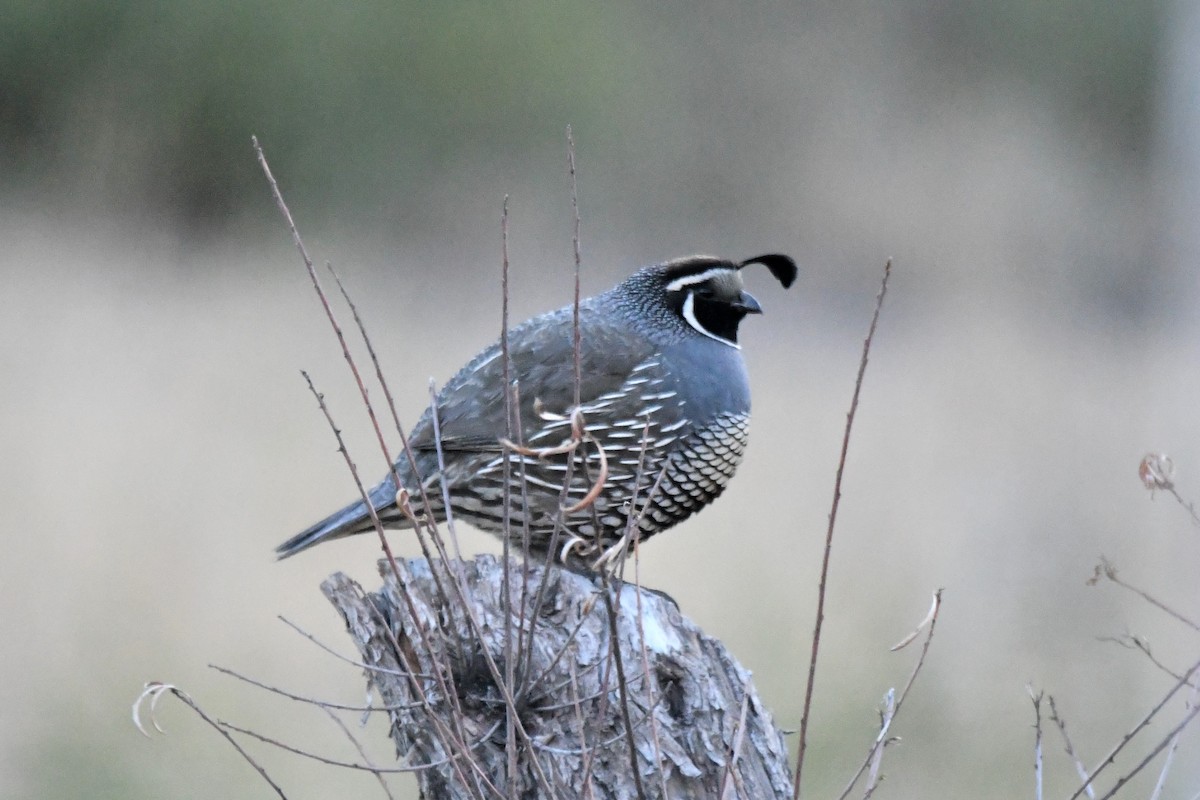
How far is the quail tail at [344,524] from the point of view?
3.70 m

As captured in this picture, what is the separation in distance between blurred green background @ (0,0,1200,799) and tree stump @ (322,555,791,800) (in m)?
2.28

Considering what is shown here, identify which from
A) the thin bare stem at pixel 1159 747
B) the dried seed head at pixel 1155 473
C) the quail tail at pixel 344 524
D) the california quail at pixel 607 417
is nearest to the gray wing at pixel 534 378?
the california quail at pixel 607 417

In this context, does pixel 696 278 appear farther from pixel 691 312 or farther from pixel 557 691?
pixel 557 691

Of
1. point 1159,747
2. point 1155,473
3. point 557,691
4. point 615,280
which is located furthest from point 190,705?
point 615,280

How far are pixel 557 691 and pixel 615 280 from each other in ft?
27.5

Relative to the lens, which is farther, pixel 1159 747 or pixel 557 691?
pixel 557 691

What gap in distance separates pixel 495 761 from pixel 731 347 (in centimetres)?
187

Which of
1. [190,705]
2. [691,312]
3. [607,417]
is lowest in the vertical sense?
[190,705]

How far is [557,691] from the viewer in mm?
2420

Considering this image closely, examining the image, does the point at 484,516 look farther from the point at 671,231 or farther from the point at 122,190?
the point at 671,231

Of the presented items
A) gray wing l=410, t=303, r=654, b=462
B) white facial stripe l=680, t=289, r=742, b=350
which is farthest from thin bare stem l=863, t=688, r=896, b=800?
white facial stripe l=680, t=289, r=742, b=350

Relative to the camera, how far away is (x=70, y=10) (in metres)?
11.6

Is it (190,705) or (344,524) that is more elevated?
(344,524)

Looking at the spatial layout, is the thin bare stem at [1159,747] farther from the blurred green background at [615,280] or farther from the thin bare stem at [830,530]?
the blurred green background at [615,280]
